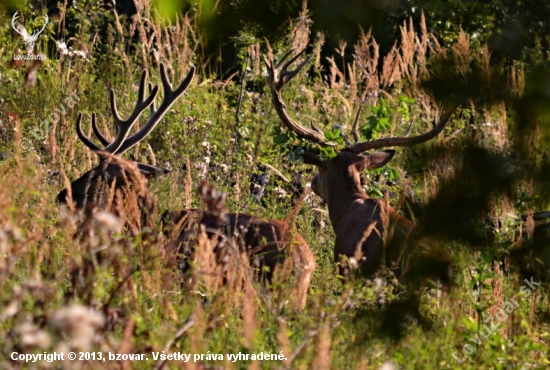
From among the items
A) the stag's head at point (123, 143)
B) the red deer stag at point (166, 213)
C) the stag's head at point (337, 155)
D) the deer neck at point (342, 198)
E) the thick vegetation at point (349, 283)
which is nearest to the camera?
the thick vegetation at point (349, 283)

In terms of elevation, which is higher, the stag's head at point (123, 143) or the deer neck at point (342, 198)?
the stag's head at point (123, 143)

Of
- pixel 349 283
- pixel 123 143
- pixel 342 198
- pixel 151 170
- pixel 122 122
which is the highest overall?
pixel 122 122

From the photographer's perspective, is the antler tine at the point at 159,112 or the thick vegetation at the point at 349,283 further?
the antler tine at the point at 159,112

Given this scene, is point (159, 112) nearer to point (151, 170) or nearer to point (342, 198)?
point (151, 170)

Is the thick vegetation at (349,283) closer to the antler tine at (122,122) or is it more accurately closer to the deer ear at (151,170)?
the deer ear at (151,170)

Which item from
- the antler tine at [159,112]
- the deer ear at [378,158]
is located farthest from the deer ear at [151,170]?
the deer ear at [378,158]

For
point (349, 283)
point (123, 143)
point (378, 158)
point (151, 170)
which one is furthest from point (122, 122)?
point (349, 283)

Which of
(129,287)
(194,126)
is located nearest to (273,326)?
(129,287)

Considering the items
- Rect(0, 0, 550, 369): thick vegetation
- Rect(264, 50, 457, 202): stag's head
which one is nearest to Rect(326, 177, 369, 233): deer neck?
Rect(264, 50, 457, 202): stag's head

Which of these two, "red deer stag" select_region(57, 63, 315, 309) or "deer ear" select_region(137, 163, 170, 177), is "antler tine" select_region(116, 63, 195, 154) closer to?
"red deer stag" select_region(57, 63, 315, 309)

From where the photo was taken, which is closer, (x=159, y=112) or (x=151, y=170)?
(x=151, y=170)

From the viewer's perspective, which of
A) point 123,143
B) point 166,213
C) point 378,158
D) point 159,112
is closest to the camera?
point 166,213

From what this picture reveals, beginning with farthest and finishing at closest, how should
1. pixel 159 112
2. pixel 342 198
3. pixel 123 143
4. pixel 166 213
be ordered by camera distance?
pixel 342 198 → pixel 123 143 → pixel 159 112 → pixel 166 213

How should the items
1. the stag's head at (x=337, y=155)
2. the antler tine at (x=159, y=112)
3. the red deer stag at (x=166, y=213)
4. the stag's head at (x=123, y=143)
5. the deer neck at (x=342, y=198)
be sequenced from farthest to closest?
the stag's head at (x=337, y=155) < the deer neck at (x=342, y=198) < the antler tine at (x=159, y=112) < the stag's head at (x=123, y=143) < the red deer stag at (x=166, y=213)
